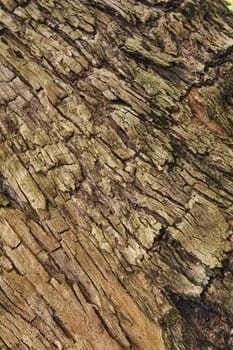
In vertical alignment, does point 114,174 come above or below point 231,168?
below

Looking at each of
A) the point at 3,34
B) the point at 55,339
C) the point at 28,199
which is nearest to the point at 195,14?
the point at 3,34

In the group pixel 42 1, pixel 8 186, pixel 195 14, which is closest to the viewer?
pixel 8 186

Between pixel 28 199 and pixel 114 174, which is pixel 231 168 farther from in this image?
pixel 28 199

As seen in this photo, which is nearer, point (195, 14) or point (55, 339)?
point (55, 339)

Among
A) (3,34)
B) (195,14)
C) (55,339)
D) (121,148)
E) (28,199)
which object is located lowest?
(55,339)

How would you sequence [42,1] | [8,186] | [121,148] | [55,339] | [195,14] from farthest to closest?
[195,14], [42,1], [121,148], [8,186], [55,339]

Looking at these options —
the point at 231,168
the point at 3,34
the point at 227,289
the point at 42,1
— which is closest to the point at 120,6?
the point at 42,1
